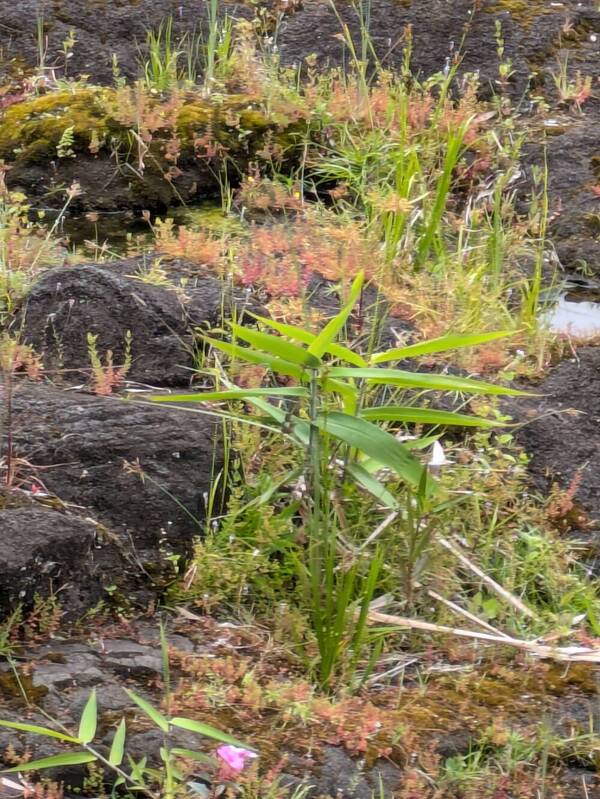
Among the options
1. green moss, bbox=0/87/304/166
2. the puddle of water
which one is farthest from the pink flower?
green moss, bbox=0/87/304/166

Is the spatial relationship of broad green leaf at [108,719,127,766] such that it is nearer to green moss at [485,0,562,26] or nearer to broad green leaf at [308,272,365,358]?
broad green leaf at [308,272,365,358]

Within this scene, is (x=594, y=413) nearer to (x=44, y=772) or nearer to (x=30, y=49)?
(x=44, y=772)

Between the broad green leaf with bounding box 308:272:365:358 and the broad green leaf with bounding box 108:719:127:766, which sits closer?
the broad green leaf with bounding box 108:719:127:766

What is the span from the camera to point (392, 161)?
493cm

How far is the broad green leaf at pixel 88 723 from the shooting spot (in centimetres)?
223

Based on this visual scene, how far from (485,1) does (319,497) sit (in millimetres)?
4079

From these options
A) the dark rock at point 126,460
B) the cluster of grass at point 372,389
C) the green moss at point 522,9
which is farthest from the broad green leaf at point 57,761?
the green moss at point 522,9

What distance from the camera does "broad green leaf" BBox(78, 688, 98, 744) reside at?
2230mm

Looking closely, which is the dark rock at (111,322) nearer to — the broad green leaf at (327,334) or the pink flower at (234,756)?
the broad green leaf at (327,334)

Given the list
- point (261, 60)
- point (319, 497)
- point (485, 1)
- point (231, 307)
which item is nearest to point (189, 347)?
point (231, 307)

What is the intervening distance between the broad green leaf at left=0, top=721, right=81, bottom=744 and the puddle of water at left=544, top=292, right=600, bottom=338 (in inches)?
95.8

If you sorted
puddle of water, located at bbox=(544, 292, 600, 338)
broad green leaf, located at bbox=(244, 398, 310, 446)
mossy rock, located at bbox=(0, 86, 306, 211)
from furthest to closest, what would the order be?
mossy rock, located at bbox=(0, 86, 306, 211) < puddle of water, located at bbox=(544, 292, 600, 338) < broad green leaf, located at bbox=(244, 398, 310, 446)

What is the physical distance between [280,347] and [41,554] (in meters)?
0.74

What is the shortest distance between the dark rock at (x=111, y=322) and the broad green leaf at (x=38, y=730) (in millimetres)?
1372
